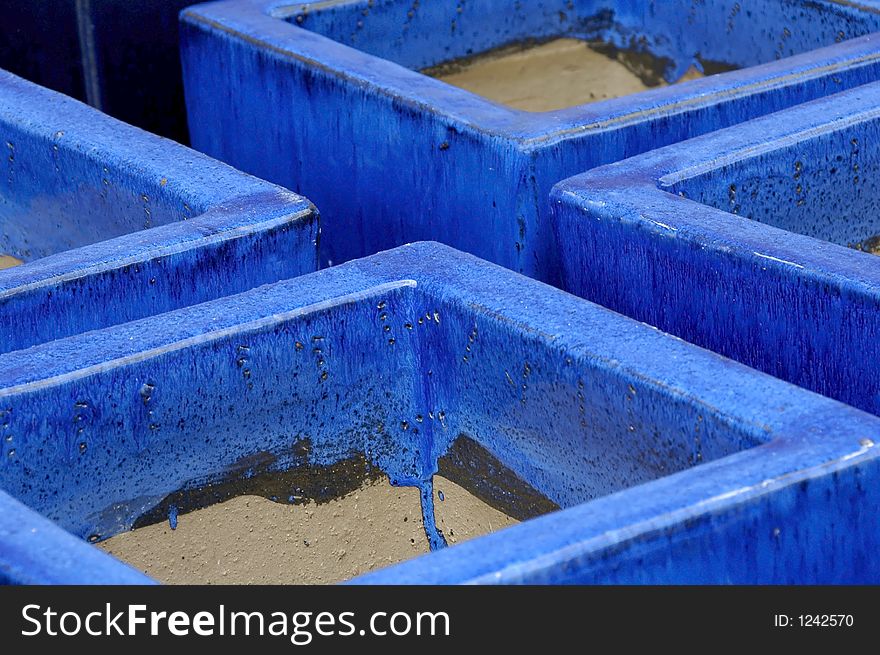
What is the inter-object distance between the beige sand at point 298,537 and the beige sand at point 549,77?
1.56m

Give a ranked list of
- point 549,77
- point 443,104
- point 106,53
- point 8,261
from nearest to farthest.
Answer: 1. point 443,104
2. point 8,261
3. point 106,53
4. point 549,77

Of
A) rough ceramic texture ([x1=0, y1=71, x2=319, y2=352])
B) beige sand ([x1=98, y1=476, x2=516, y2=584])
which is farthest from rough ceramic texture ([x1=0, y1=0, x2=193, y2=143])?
beige sand ([x1=98, y1=476, x2=516, y2=584])

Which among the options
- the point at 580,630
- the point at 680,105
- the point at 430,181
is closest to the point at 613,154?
the point at 680,105

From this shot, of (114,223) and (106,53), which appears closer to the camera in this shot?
(114,223)

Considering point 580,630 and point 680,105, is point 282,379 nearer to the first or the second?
point 580,630

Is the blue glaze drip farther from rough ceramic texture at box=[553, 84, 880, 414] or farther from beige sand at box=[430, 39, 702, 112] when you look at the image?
beige sand at box=[430, 39, 702, 112]

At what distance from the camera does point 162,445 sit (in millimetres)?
1587

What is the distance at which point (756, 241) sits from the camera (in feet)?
5.79

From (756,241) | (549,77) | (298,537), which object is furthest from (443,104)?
(549,77)

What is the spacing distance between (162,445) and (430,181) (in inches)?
33.8

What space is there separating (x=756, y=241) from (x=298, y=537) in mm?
628

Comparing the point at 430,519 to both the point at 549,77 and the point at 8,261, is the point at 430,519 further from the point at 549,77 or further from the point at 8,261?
the point at 549,77

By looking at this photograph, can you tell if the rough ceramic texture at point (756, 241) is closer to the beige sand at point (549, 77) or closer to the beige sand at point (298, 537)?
the beige sand at point (298, 537)

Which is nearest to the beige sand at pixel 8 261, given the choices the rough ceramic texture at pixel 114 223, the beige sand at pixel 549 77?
the rough ceramic texture at pixel 114 223
